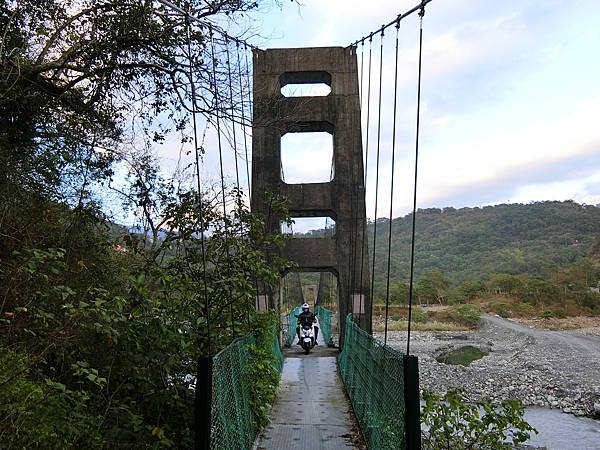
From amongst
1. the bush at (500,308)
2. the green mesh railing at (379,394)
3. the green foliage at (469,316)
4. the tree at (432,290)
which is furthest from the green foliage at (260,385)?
the tree at (432,290)

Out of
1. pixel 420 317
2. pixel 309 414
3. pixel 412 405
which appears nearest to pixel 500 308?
pixel 420 317

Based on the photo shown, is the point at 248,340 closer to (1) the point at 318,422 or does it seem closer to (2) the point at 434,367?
(1) the point at 318,422

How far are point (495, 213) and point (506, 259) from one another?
41.4 ft

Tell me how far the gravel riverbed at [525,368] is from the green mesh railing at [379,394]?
→ 5659mm

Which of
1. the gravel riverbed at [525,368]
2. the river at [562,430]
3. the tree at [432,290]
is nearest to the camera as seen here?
the river at [562,430]

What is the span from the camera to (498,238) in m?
60.1

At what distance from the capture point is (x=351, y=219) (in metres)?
10.4

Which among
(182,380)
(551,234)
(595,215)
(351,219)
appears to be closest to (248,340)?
(182,380)

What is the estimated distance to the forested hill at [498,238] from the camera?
4984 centimetres

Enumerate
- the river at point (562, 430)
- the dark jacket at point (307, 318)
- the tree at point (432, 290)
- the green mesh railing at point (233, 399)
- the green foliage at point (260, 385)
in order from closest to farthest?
the green mesh railing at point (233, 399)
the green foliage at point (260, 385)
the river at point (562, 430)
the dark jacket at point (307, 318)
the tree at point (432, 290)

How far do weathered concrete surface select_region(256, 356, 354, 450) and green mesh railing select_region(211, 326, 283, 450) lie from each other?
0.26m

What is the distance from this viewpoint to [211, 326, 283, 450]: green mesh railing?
2266 mm

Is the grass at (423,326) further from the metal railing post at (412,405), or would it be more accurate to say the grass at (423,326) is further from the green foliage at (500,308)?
the metal railing post at (412,405)

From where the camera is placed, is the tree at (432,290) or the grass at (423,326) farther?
the tree at (432,290)
